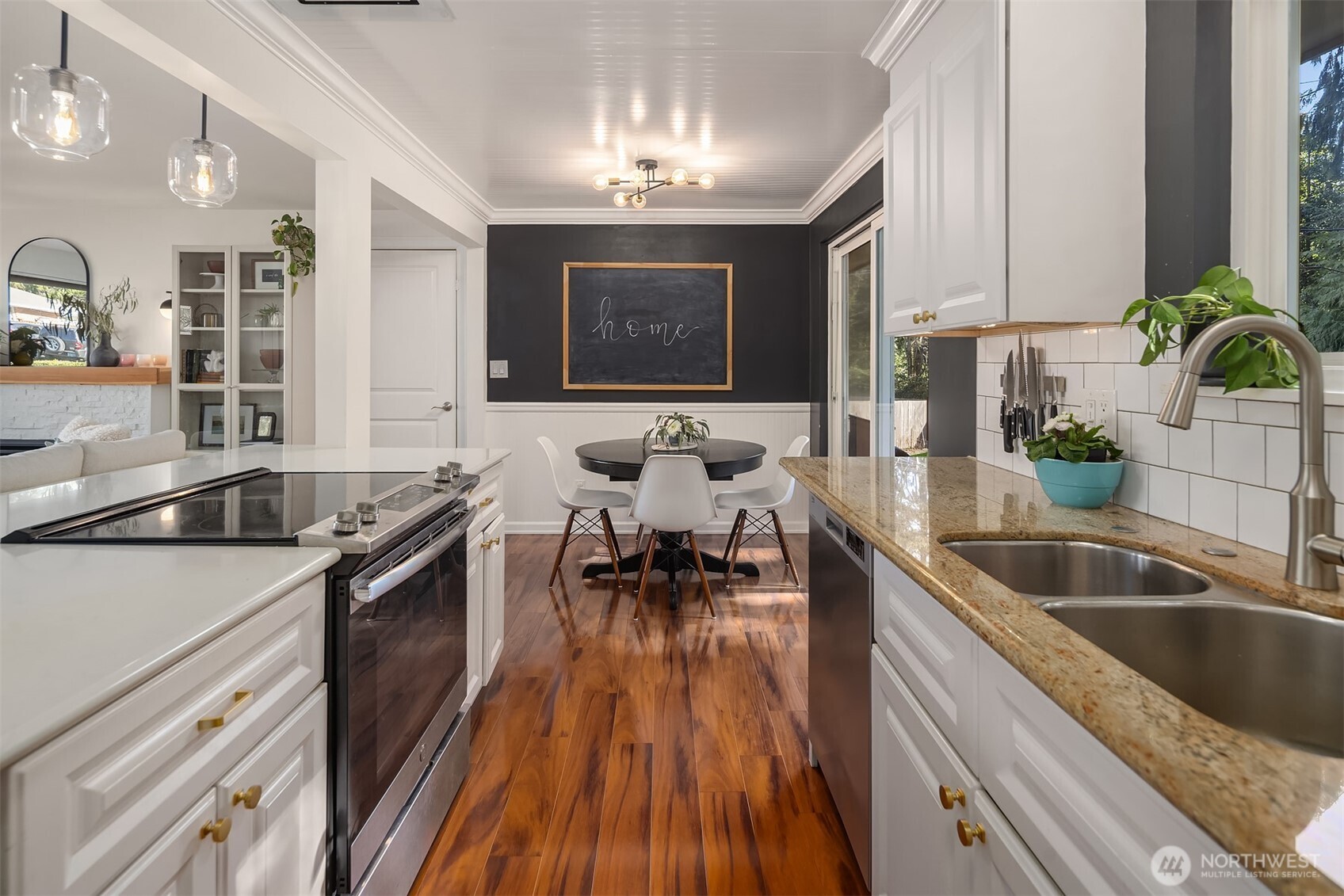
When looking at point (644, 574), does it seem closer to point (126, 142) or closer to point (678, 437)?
point (678, 437)

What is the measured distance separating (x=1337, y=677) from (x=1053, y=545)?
1.66 ft

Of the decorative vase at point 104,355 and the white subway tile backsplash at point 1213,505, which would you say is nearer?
the white subway tile backsplash at point 1213,505

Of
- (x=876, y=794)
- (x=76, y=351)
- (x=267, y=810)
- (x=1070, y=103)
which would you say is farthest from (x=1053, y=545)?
(x=76, y=351)

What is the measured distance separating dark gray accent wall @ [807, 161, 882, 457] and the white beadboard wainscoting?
209mm

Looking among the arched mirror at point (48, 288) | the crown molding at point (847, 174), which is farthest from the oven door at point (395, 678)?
the arched mirror at point (48, 288)

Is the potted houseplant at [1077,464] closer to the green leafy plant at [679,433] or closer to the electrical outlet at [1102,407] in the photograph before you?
the electrical outlet at [1102,407]

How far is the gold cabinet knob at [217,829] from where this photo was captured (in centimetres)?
92

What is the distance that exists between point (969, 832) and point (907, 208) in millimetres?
1760

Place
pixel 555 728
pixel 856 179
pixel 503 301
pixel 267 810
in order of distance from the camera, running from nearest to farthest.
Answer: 1. pixel 267 810
2. pixel 555 728
3. pixel 856 179
4. pixel 503 301

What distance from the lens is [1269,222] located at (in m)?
1.36

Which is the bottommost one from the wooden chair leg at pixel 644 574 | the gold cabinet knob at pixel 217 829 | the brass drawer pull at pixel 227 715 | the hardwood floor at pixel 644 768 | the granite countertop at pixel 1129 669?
the hardwood floor at pixel 644 768

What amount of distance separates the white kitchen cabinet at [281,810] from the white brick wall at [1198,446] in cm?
168

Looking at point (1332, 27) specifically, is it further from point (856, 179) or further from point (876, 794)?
point (856, 179)

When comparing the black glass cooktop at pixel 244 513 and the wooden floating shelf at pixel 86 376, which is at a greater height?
the wooden floating shelf at pixel 86 376
